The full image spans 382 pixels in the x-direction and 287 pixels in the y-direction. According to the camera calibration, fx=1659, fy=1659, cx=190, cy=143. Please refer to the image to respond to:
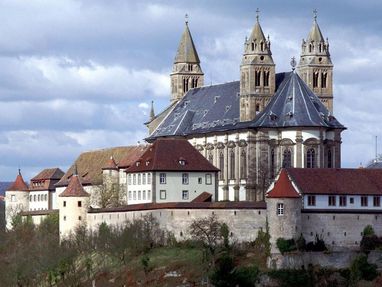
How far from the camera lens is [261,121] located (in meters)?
156

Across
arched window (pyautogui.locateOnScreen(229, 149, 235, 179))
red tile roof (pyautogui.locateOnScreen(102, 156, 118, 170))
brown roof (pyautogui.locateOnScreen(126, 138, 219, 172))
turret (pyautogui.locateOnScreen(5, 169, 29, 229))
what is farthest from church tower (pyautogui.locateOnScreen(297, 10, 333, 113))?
turret (pyautogui.locateOnScreen(5, 169, 29, 229))

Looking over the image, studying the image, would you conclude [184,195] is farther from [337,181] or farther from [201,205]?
[337,181]

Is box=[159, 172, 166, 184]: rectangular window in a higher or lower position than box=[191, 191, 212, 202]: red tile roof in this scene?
higher

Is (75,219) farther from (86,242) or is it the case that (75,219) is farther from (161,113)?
(161,113)

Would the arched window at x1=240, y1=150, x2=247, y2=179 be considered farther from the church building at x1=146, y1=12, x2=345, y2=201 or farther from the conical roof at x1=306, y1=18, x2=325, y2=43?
the conical roof at x1=306, y1=18, x2=325, y2=43

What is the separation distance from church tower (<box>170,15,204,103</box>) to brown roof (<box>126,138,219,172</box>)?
38939 millimetres

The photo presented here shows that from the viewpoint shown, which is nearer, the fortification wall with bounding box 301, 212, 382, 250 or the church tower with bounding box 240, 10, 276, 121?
the fortification wall with bounding box 301, 212, 382, 250

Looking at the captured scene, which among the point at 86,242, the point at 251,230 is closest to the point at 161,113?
the point at 86,242

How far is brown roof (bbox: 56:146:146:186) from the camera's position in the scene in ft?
550

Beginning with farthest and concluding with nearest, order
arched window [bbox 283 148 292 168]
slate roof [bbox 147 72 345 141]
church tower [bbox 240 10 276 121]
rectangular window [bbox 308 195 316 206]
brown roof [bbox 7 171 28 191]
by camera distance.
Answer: brown roof [bbox 7 171 28 191] < church tower [bbox 240 10 276 121] < slate roof [bbox 147 72 345 141] < arched window [bbox 283 148 292 168] < rectangular window [bbox 308 195 316 206]

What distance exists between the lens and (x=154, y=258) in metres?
132

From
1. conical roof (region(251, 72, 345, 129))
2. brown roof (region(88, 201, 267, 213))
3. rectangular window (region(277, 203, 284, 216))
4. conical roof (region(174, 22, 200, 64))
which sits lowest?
rectangular window (region(277, 203, 284, 216))

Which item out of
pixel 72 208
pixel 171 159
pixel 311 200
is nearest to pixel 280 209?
pixel 311 200

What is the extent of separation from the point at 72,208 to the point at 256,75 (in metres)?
22.6
